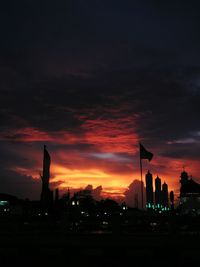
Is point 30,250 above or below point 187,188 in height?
below

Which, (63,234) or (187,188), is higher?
(187,188)

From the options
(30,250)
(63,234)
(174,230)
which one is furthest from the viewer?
(63,234)

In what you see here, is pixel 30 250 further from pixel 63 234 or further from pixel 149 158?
pixel 149 158

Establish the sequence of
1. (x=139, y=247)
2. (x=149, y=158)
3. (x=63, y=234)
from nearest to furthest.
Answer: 1. (x=139, y=247)
2. (x=63, y=234)
3. (x=149, y=158)

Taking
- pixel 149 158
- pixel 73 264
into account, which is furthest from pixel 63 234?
pixel 149 158

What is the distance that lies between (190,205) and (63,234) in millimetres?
145534

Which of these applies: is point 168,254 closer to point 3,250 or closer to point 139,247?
point 139,247

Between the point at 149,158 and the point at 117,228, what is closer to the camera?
the point at 117,228

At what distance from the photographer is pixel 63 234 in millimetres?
31188

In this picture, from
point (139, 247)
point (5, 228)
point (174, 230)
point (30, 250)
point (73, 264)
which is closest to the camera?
point (73, 264)

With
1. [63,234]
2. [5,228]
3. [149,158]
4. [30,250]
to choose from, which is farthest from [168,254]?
[149,158]

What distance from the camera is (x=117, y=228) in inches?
1138

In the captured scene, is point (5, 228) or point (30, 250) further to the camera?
point (5, 228)

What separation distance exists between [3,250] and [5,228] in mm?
18173
